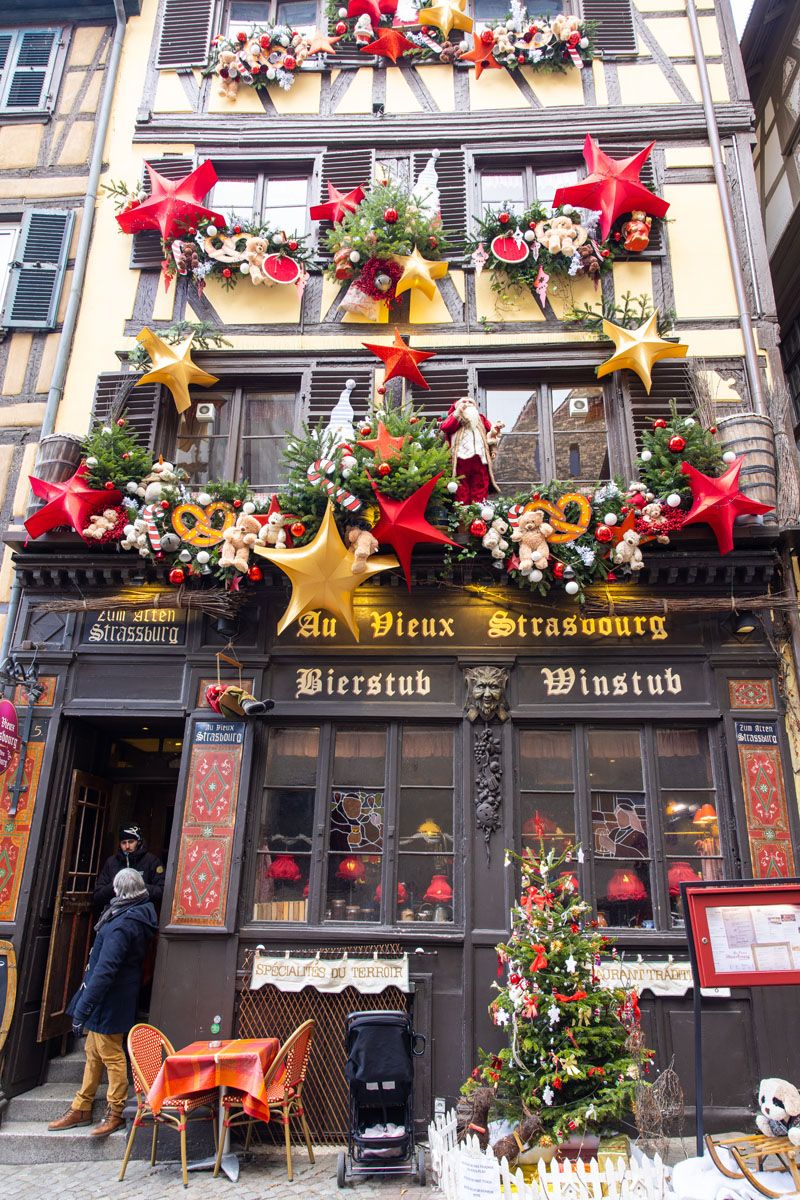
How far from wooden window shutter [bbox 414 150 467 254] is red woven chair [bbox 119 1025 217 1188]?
8.70 meters

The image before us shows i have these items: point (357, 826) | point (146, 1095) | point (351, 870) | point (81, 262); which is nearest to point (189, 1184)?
point (146, 1095)

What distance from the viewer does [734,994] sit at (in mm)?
7328

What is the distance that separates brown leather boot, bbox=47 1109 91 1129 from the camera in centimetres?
712

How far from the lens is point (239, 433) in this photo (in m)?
9.61

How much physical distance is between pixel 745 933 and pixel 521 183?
8.97m

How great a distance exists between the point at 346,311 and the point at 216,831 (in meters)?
6.00

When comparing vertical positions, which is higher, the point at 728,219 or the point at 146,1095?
the point at 728,219

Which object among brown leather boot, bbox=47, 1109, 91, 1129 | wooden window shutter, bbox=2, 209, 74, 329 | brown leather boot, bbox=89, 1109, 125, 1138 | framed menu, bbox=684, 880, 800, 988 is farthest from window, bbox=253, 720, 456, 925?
wooden window shutter, bbox=2, 209, 74, 329

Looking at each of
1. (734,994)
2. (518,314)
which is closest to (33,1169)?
(734,994)

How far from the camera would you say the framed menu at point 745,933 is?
540 centimetres

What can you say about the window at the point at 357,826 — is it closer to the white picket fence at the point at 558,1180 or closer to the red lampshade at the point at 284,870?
the red lampshade at the point at 284,870

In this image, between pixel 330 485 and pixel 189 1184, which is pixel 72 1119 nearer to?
pixel 189 1184

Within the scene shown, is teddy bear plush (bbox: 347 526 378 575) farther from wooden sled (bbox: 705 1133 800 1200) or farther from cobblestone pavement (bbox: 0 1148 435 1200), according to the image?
wooden sled (bbox: 705 1133 800 1200)

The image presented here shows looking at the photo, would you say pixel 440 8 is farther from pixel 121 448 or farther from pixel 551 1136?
pixel 551 1136
